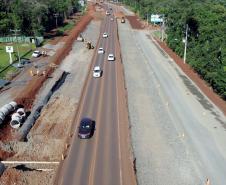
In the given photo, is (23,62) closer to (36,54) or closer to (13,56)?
(13,56)

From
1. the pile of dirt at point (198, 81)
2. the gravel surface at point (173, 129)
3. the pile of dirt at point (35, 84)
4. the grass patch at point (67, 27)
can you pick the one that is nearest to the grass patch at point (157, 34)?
the pile of dirt at point (198, 81)

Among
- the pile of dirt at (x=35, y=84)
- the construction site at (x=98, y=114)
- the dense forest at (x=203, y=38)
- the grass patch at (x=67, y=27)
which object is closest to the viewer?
the construction site at (x=98, y=114)

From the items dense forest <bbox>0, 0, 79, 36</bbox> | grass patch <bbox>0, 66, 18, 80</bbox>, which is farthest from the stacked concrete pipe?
dense forest <bbox>0, 0, 79, 36</bbox>

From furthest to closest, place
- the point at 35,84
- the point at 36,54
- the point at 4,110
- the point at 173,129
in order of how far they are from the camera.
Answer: the point at 36,54 → the point at 35,84 → the point at 4,110 → the point at 173,129

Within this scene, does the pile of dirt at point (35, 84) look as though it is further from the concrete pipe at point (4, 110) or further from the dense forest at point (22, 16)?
the dense forest at point (22, 16)

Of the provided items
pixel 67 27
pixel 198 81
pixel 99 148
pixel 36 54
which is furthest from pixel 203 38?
pixel 67 27

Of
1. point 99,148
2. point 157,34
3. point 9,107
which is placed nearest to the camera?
point 99,148
